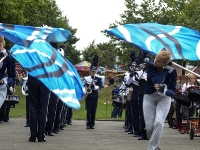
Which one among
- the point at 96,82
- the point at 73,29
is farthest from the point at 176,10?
the point at 96,82

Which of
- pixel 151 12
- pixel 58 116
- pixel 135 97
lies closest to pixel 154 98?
pixel 135 97

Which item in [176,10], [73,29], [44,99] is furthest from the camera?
[73,29]

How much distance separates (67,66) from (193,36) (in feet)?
10.3

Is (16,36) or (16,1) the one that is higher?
(16,1)

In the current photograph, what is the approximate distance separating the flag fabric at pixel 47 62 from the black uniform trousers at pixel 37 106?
131 cm

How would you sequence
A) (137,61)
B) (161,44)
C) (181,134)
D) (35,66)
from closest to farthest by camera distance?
(35,66)
(161,44)
(137,61)
(181,134)

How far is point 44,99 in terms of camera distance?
1502 cm

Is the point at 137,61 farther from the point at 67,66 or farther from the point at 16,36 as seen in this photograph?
the point at 16,36

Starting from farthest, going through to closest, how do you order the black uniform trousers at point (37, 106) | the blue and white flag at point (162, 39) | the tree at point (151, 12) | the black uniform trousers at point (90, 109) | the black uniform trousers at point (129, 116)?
the tree at point (151, 12), the black uniform trousers at point (90, 109), the black uniform trousers at point (129, 116), the black uniform trousers at point (37, 106), the blue and white flag at point (162, 39)

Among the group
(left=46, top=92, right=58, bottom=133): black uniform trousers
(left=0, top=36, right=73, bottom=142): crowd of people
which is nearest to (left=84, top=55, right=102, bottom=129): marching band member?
(left=0, top=36, right=73, bottom=142): crowd of people

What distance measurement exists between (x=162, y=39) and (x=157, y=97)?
2.14m

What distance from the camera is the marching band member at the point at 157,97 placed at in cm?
1241

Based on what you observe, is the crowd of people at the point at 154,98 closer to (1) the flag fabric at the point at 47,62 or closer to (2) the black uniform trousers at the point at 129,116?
(2) the black uniform trousers at the point at 129,116

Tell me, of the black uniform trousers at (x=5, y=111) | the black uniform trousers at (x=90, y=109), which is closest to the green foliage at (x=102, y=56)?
the black uniform trousers at (x=5, y=111)
